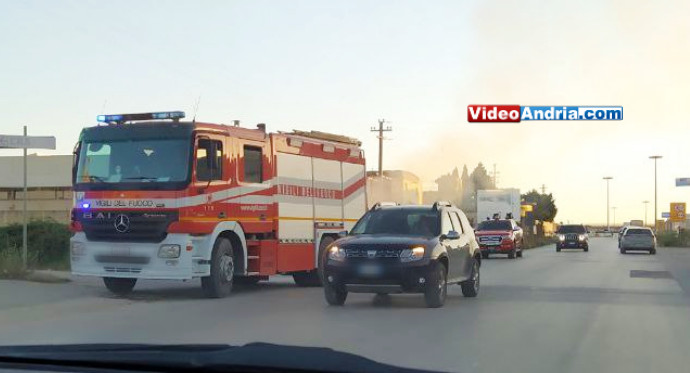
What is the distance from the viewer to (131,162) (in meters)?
14.0

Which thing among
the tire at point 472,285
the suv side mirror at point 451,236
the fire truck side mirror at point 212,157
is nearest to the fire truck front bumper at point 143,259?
the fire truck side mirror at point 212,157

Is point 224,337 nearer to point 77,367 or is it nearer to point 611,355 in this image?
point 611,355

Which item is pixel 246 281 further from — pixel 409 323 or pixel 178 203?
pixel 409 323

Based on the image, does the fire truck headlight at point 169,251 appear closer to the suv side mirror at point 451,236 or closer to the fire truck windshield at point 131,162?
the fire truck windshield at point 131,162

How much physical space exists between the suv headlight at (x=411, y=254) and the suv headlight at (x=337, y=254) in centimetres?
97

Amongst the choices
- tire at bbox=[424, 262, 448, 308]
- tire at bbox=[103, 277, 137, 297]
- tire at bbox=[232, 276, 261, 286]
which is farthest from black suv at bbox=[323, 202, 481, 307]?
tire at bbox=[232, 276, 261, 286]

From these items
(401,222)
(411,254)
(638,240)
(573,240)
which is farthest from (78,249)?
(573,240)

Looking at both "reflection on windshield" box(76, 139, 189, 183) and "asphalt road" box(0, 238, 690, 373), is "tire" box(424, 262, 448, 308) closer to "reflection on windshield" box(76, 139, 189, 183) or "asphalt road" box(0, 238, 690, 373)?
"asphalt road" box(0, 238, 690, 373)

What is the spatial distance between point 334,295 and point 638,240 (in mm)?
34923

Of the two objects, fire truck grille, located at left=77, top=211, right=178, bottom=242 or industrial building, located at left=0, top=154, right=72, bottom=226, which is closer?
fire truck grille, located at left=77, top=211, right=178, bottom=242

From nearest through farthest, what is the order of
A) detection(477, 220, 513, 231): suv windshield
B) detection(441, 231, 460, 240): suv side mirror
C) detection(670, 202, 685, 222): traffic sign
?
detection(441, 231, 460, 240): suv side mirror, detection(477, 220, 513, 231): suv windshield, detection(670, 202, 685, 222): traffic sign

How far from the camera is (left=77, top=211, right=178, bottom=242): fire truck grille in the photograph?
13.7m

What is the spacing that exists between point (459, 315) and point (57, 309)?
21.4 feet

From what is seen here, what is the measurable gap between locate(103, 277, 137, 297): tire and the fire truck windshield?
2.09 m
